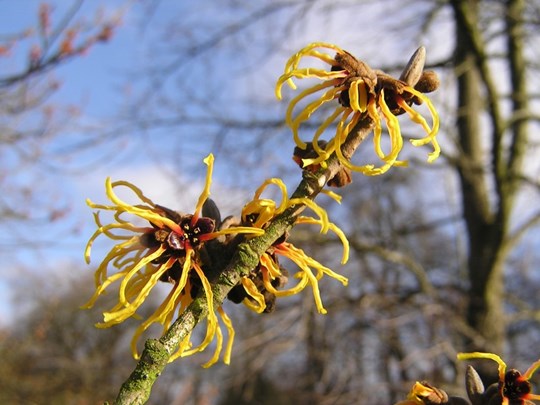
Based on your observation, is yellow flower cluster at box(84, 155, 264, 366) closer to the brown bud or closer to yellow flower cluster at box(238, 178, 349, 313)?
yellow flower cluster at box(238, 178, 349, 313)

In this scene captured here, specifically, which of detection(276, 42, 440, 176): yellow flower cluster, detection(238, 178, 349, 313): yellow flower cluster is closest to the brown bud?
detection(276, 42, 440, 176): yellow flower cluster

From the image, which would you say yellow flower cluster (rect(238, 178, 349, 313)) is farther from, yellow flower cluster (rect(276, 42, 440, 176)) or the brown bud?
the brown bud

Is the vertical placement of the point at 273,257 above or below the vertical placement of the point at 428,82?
below

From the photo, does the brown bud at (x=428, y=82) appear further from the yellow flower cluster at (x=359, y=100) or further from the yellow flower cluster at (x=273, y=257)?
the yellow flower cluster at (x=273, y=257)

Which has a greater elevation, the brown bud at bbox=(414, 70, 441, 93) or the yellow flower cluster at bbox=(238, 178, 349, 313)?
the brown bud at bbox=(414, 70, 441, 93)

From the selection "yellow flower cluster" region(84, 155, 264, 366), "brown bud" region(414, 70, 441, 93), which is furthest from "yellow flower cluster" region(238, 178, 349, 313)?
"brown bud" region(414, 70, 441, 93)

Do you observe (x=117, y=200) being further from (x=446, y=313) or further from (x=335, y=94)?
(x=446, y=313)

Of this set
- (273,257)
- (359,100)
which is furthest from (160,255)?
(359,100)

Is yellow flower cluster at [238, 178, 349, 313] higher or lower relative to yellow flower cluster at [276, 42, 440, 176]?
lower

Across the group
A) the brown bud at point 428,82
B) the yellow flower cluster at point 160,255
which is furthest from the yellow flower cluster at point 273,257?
the brown bud at point 428,82

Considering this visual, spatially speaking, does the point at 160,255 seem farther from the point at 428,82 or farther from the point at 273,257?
the point at 428,82

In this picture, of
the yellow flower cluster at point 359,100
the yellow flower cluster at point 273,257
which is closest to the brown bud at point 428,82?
the yellow flower cluster at point 359,100

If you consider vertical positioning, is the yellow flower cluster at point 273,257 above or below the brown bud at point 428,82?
below
